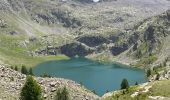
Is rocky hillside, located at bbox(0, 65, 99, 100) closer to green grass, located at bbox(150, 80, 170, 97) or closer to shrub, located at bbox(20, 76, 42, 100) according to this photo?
shrub, located at bbox(20, 76, 42, 100)

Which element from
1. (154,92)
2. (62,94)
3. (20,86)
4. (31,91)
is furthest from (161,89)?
(31,91)

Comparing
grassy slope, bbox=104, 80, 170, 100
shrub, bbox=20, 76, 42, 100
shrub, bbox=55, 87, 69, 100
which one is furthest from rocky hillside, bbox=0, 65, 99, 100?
grassy slope, bbox=104, 80, 170, 100

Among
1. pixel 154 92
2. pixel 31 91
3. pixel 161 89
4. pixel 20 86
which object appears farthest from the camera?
pixel 161 89

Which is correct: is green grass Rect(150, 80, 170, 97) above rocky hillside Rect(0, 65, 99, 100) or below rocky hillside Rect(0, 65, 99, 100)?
below

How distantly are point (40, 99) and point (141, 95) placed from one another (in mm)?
26857

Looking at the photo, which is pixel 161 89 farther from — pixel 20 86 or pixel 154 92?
pixel 20 86

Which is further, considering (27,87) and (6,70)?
(6,70)

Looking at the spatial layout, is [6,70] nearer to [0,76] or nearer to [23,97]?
[0,76]

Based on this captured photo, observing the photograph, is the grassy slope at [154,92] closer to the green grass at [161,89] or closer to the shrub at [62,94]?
the green grass at [161,89]

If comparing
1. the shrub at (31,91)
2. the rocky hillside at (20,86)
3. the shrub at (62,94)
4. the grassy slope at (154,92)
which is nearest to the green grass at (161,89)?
the grassy slope at (154,92)

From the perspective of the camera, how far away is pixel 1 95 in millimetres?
63000

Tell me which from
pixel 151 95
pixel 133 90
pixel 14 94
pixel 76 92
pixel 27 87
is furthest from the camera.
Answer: pixel 133 90

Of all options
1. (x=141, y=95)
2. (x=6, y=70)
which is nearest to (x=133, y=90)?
(x=141, y=95)

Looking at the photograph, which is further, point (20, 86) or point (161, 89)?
point (161, 89)
